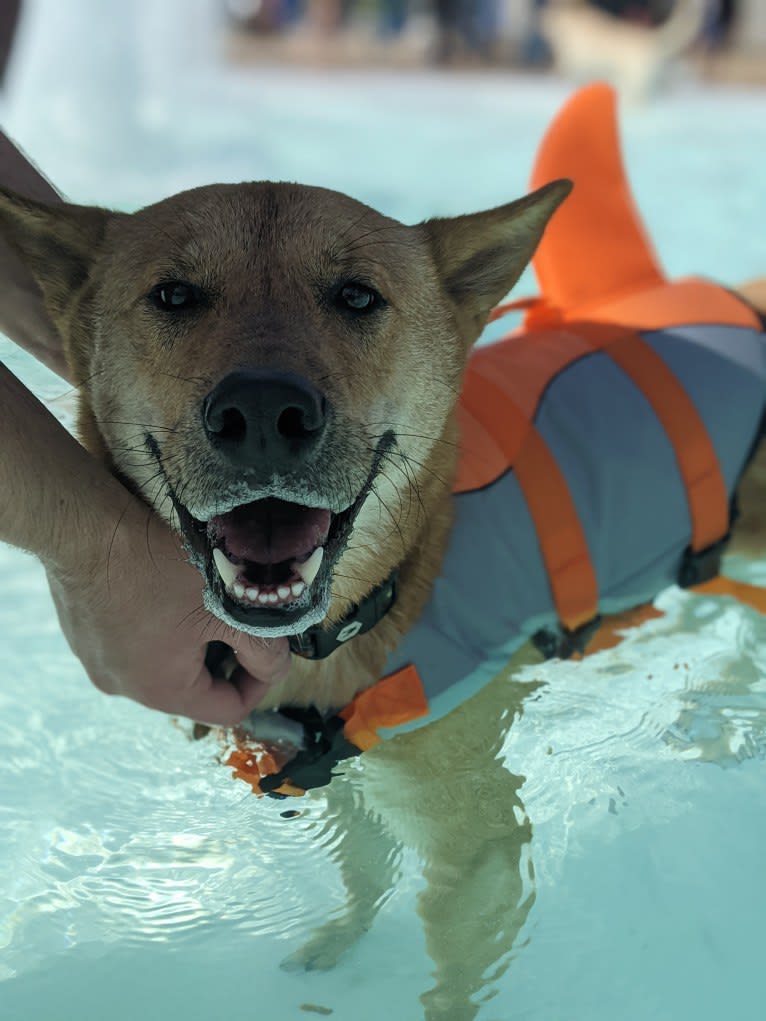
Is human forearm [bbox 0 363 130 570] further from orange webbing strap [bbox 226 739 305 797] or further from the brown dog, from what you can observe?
orange webbing strap [bbox 226 739 305 797]

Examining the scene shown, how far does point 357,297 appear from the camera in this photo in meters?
2.32

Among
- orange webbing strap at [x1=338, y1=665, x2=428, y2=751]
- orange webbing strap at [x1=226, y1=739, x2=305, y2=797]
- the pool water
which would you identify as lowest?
the pool water

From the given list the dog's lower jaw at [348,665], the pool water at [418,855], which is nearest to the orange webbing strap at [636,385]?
the dog's lower jaw at [348,665]

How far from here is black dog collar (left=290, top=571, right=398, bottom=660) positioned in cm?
238

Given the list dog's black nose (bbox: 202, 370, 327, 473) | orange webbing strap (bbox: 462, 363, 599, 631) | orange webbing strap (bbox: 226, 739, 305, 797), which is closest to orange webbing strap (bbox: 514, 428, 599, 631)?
orange webbing strap (bbox: 462, 363, 599, 631)

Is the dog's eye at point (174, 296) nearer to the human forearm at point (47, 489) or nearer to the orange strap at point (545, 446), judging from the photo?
the human forearm at point (47, 489)

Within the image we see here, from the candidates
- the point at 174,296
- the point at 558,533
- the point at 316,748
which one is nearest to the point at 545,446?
the point at 558,533

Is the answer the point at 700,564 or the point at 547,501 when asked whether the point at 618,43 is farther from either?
the point at 547,501

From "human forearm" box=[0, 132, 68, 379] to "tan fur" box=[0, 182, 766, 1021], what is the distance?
0.23 meters

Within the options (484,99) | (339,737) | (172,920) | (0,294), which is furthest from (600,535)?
(484,99)

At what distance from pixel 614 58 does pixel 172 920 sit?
405 inches

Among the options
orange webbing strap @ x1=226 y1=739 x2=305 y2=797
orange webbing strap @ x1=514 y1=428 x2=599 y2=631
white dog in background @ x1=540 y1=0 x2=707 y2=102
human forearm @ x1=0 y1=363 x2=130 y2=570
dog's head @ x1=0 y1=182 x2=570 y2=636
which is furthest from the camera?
white dog in background @ x1=540 y1=0 x2=707 y2=102

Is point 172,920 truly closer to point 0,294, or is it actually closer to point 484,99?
point 0,294

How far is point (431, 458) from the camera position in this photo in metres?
2.46
